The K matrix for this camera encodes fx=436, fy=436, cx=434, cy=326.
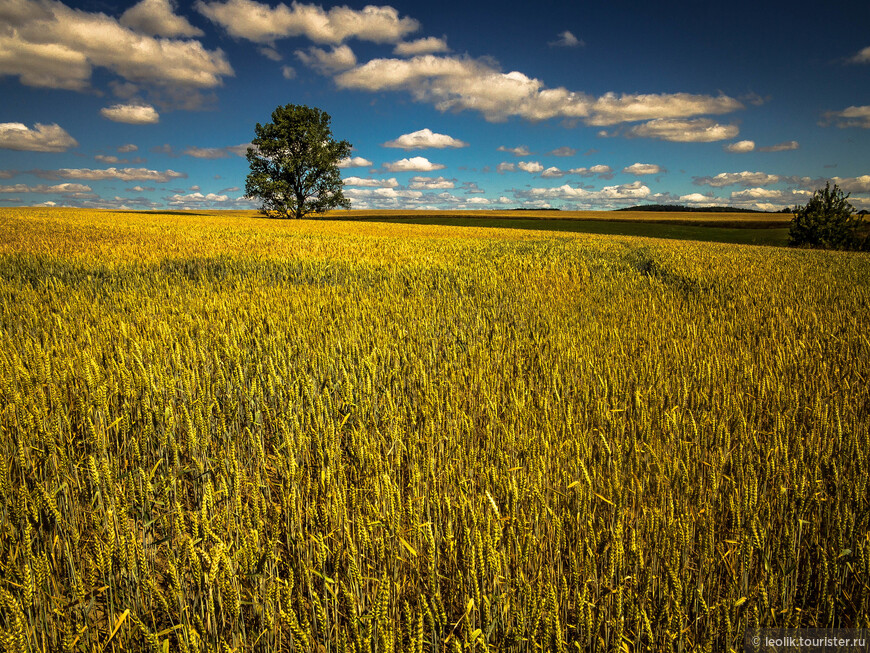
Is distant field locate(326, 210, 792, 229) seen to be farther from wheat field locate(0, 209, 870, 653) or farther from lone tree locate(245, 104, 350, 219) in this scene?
wheat field locate(0, 209, 870, 653)

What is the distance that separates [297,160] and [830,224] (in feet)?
150

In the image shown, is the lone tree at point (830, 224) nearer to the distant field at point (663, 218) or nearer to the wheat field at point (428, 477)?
the wheat field at point (428, 477)

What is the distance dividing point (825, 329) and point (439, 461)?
522 centimetres

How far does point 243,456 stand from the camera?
2682 mm

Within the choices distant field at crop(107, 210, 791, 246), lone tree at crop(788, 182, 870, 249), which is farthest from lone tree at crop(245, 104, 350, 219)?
lone tree at crop(788, 182, 870, 249)

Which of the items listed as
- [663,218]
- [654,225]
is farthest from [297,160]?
[663,218]

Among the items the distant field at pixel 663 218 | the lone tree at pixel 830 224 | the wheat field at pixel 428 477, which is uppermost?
the distant field at pixel 663 218

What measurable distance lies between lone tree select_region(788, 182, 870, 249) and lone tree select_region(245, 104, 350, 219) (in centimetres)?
4112

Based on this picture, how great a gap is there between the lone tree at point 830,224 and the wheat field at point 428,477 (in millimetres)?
25570

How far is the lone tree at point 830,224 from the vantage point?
24281 millimetres

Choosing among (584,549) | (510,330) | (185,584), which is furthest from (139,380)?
(510,330)

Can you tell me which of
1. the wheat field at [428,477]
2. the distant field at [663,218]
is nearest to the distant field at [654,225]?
the distant field at [663,218]

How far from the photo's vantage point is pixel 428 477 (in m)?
2.38

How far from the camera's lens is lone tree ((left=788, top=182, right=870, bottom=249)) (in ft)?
79.7
